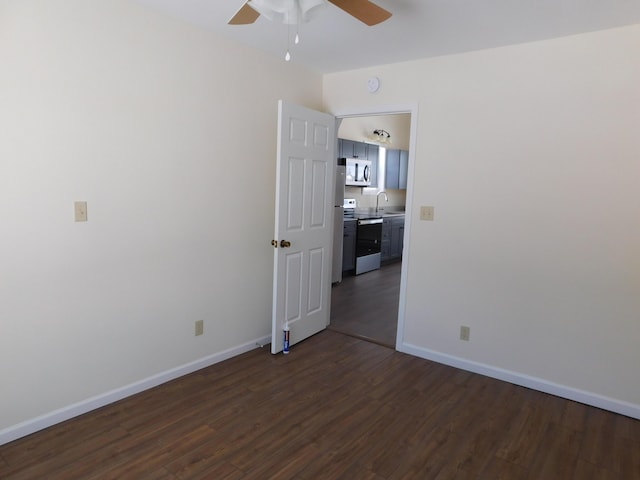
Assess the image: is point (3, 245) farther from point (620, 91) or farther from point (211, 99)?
point (620, 91)

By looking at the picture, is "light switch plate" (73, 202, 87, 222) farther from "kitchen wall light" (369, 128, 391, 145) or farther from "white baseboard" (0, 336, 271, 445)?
"kitchen wall light" (369, 128, 391, 145)

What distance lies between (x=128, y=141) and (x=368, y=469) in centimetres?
227

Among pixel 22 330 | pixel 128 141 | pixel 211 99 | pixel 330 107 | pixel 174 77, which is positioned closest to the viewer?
pixel 22 330

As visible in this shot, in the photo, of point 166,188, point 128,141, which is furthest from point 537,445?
point 128,141

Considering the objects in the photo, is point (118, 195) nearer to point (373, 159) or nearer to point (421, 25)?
point (421, 25)

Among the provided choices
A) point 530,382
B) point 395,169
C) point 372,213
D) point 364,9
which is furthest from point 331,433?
point 395,169

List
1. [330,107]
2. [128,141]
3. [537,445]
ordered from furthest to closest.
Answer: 1. [330,107]
2. [128,141]
3. [537,445]

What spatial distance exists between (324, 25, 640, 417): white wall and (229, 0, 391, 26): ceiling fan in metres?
1.42

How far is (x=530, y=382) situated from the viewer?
111 inches

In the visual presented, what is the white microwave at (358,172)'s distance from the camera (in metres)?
6.23

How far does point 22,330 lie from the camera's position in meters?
2.05

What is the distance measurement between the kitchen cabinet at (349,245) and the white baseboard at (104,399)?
2863mm

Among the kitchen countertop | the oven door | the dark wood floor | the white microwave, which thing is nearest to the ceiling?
the dark wood floor

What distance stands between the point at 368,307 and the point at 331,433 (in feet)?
7.79
